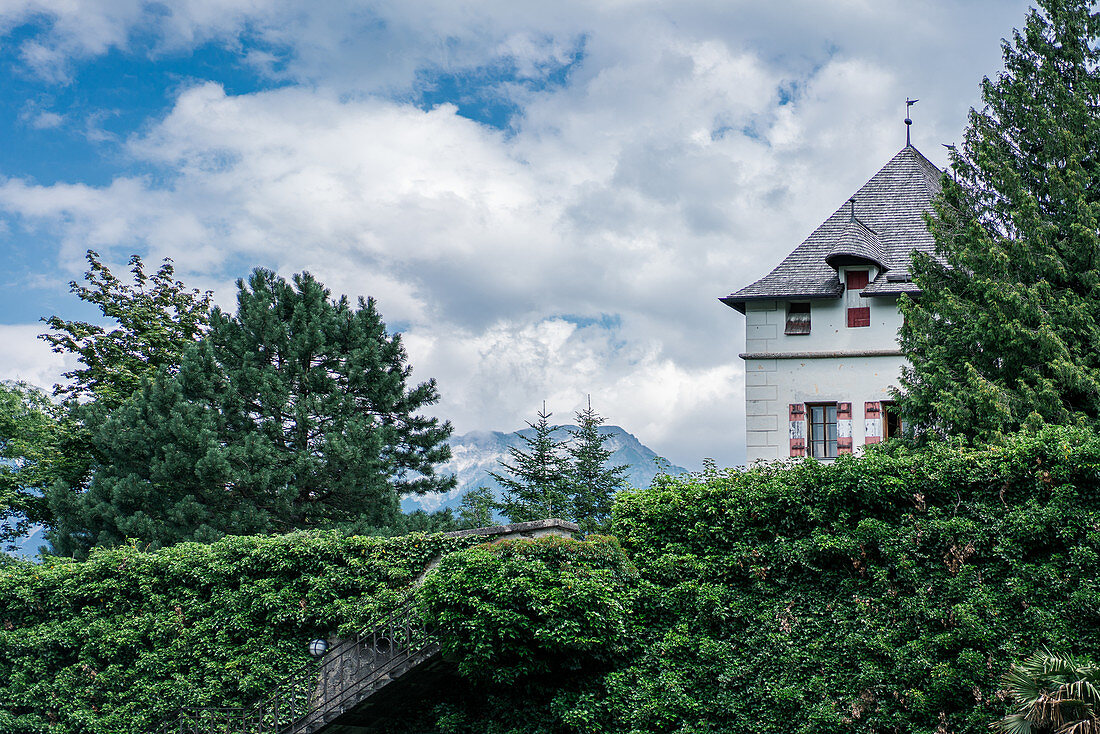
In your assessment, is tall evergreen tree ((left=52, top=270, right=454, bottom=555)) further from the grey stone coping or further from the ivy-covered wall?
the grey stone coping

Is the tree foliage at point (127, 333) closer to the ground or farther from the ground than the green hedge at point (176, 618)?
farther from the ground

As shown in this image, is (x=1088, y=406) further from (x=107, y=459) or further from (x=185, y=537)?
(x=107, y=459)

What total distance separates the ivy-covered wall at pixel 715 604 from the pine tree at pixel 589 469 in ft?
74.8

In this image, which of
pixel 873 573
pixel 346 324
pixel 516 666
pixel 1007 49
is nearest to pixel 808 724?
pixel 873 573

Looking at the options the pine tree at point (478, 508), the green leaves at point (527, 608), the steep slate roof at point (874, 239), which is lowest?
the green leaves at point (527, 608)

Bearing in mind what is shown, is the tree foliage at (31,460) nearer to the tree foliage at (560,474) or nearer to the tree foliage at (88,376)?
the tree foliage at (88,376)

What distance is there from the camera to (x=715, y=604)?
13.6m

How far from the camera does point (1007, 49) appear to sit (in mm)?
19078

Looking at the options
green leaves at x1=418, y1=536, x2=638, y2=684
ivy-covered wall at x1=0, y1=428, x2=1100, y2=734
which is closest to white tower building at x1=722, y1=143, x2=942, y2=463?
ivy-covered wall at x1=0, y1=428, x2=1100, y2=734

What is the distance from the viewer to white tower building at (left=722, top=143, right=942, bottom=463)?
25156 mm

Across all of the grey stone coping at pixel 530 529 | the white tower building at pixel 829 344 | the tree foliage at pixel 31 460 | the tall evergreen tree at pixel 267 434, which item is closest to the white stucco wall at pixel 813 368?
the white tower building at pixel 829 344

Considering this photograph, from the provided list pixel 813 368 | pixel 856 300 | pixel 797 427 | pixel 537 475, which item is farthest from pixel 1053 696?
pixel 537 475

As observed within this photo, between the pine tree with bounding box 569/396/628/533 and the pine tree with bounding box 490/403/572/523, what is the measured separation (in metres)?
0.52

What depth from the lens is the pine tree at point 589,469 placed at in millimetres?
38625
